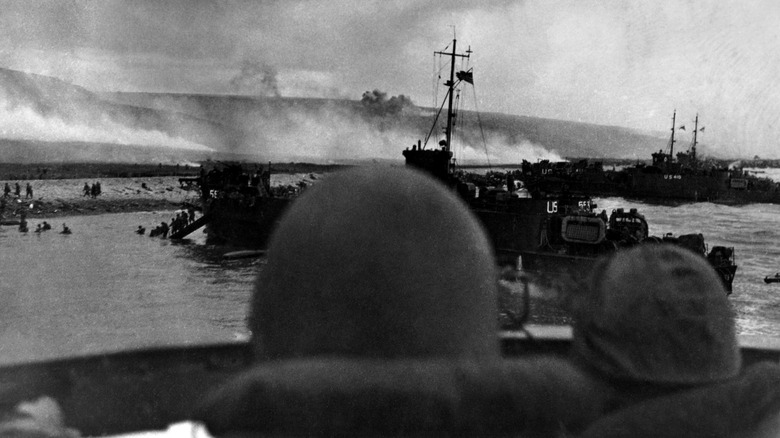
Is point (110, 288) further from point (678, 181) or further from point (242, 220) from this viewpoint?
point (678, 181)

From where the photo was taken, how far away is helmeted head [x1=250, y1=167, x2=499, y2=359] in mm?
2553

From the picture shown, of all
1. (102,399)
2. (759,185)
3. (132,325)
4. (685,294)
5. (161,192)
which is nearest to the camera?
(685,294)

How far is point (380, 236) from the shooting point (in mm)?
2625

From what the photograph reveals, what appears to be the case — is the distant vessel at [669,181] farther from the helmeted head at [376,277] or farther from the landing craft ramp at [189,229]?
the helmeted head at [376,277]

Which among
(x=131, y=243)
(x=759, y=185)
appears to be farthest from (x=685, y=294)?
(x=759, y=185)

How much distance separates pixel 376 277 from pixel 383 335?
220 millimetres

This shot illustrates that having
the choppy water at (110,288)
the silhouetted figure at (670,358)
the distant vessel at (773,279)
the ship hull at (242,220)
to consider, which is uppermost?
the silhouetted figure at (670,358)

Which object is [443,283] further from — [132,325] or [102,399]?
[132,325]

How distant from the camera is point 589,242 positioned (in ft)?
78.4

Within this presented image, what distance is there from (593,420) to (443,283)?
0.79 meters

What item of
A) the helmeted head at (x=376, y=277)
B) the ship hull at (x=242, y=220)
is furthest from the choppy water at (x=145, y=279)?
the helmeted head at (x=376, y=277)

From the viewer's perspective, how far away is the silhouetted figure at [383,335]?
243 centimetres

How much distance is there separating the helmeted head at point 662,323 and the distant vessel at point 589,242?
1979 centimetres

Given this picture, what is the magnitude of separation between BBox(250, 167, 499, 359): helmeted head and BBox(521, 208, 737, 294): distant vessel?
20.1 m
